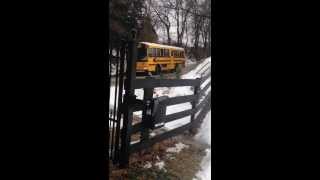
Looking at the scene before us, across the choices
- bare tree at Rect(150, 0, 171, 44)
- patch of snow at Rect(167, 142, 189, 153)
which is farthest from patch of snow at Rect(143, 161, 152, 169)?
bare tree at Rect(150, 0, 171, 44)

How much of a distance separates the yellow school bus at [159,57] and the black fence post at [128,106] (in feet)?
0.16

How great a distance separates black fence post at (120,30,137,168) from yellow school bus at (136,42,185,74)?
0.05 m

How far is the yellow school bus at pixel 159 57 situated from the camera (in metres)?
1.92

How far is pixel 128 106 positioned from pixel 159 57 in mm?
644

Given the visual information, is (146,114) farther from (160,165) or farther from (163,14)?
(163,14)

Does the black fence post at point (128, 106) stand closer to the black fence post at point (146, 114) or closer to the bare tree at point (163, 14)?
the black fence post at point (146, 114)

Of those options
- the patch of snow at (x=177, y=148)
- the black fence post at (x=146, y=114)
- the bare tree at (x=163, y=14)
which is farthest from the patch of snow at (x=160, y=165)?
the bare tree at (x=163, y=14)
